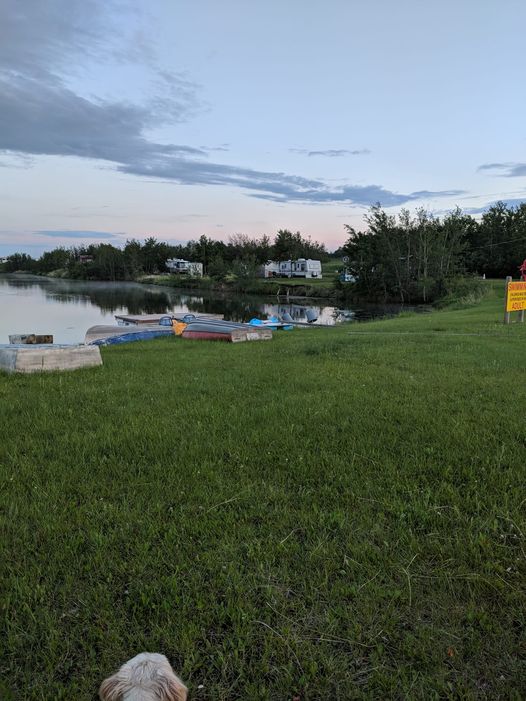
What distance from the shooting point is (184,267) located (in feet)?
334

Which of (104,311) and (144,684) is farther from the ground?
(144,684)

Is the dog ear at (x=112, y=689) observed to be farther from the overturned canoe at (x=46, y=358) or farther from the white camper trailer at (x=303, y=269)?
the white camper trailer at (x=303, y=269)

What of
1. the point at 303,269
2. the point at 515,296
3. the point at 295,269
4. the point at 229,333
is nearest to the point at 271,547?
the point at 229,333

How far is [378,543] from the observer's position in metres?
2.46

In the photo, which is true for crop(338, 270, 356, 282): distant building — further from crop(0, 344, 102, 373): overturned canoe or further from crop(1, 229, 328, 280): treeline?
crop(0, 344, 102, 373): overturned canoe

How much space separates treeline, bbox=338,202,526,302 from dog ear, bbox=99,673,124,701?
4299 centimetres

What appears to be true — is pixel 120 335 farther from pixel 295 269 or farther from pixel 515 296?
pixel 295 269

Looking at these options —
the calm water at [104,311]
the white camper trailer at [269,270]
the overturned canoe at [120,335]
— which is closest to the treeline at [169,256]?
the white camper trailer at [269,270]

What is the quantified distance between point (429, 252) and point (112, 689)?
4654 centimetres

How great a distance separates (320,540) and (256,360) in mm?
5657

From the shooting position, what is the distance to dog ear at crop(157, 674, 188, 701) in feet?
5.06

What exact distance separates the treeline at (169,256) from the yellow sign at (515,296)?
5828 centimetres

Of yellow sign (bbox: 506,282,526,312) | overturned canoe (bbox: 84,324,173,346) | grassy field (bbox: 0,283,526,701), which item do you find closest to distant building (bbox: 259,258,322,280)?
overturned canoe (bbox: 84,324,173,346)

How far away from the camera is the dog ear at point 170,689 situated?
5.06ft
